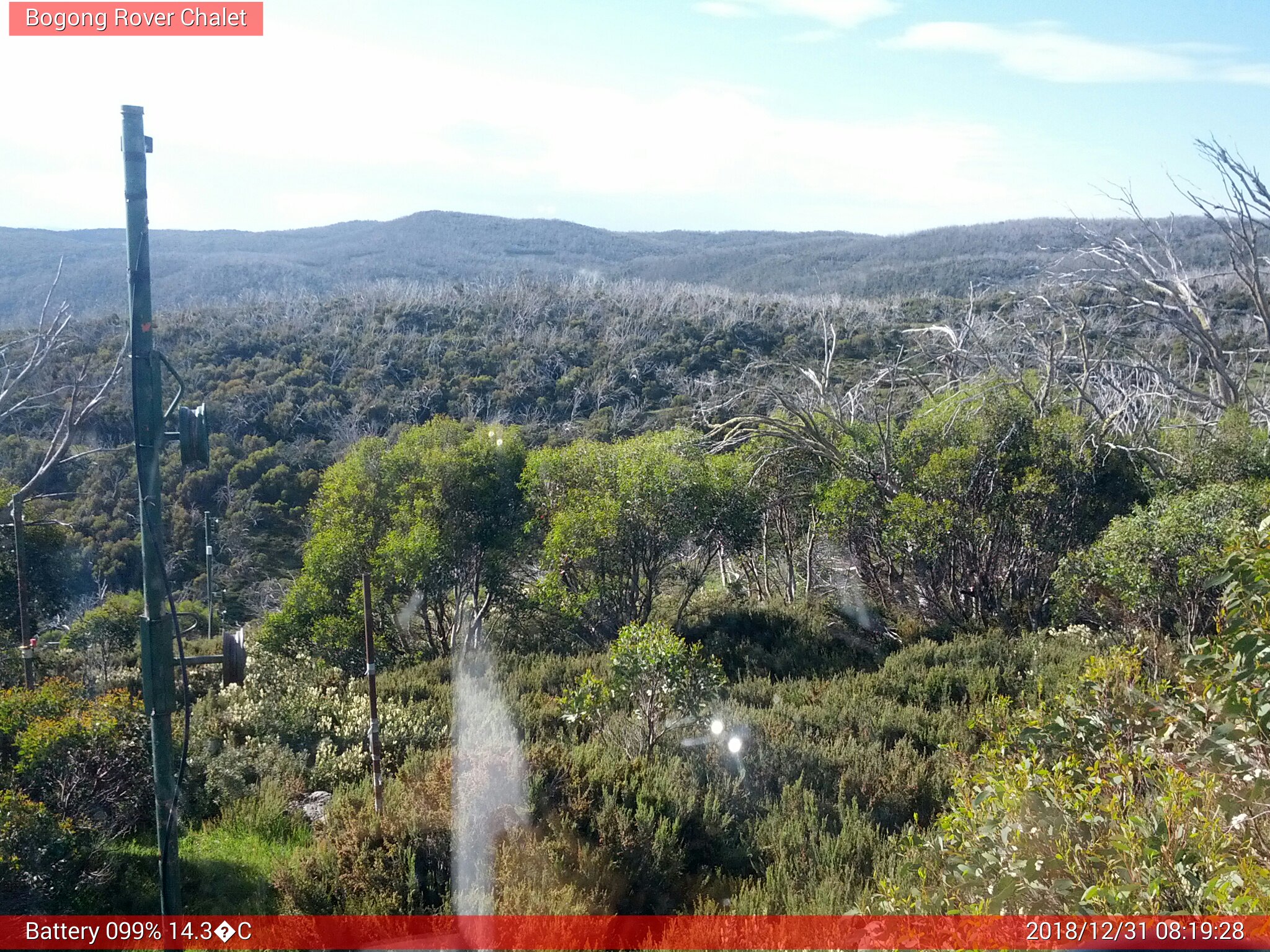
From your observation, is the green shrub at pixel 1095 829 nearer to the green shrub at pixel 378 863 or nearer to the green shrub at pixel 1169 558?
the green shrub at pixel 378 863

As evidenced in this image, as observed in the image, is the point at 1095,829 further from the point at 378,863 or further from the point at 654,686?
the point at 654,686

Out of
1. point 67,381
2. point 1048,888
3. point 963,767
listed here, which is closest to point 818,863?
point 963,767

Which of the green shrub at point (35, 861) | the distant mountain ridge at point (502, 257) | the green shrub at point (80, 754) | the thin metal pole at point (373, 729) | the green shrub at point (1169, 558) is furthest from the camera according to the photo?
the distant mountain ridge at point (502, 257)

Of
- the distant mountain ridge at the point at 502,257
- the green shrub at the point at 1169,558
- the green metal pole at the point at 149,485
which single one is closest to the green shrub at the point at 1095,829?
the green metal pole at the point at 149,485

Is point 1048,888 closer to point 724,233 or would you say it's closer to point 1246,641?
point 1246,641

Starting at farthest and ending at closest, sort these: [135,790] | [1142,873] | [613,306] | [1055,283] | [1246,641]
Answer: [613,306] < [1055,283] < [135,790] < [1246,641] < [1142,873]

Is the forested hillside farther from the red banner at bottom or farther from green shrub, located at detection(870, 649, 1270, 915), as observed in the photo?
the red banner at bottom
